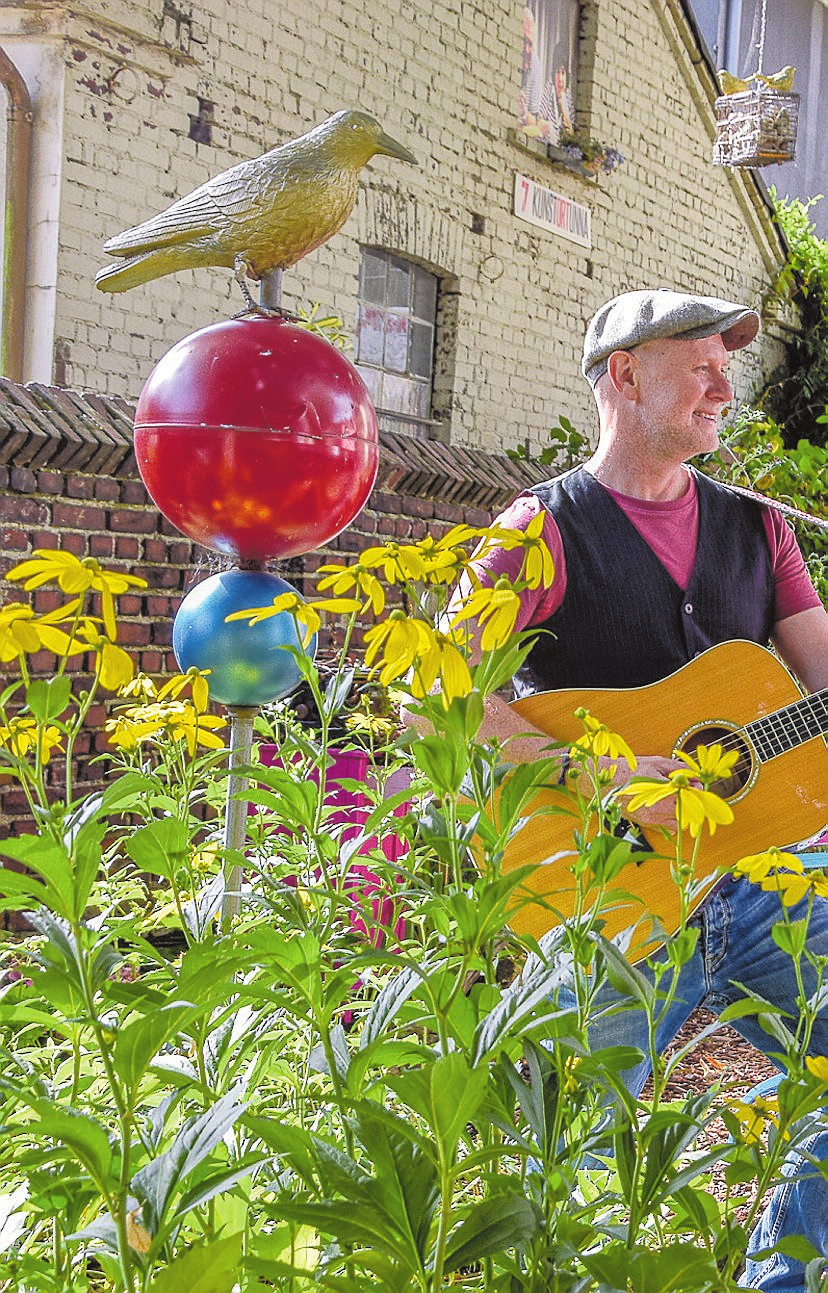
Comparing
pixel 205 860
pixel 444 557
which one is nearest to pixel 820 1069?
pixel 444 557

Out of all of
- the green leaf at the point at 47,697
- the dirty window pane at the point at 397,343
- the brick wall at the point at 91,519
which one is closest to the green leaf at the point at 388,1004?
the green leaf at the point at 47,697

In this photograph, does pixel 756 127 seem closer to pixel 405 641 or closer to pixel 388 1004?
pixel 405 641

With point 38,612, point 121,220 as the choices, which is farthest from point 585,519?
point 121,220

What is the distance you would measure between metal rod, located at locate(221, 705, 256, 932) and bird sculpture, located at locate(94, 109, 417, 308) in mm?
603

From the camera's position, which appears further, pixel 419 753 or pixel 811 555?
pixel 811 555

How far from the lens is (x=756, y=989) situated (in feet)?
6.97

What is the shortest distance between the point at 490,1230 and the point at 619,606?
1625mm

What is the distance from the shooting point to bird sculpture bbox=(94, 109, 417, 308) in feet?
5.92

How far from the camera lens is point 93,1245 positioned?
0.83 metres

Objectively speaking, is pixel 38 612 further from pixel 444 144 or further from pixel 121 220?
pixel 444 144

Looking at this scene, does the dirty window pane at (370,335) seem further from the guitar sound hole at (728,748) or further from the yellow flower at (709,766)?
the yellow flower at (709,766)

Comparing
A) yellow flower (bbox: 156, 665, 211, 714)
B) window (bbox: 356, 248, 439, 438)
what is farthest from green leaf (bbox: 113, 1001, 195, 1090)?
window (bbox: 356, 248, 439, 438)

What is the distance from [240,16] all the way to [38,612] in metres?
2.66

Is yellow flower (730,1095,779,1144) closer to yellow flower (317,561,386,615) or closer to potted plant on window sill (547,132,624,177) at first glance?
yellow flower (317,561,386,615)
